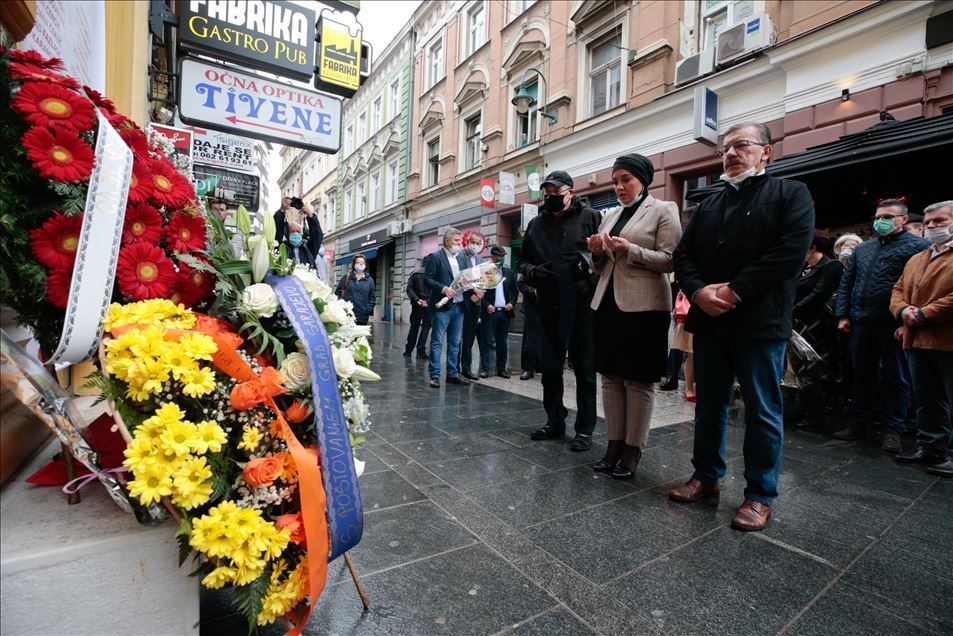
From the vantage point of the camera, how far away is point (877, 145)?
5.02 meters

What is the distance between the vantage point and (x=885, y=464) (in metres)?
3.35

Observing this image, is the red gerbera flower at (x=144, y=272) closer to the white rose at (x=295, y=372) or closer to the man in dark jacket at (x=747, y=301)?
the white rose at (x=295, y=372)

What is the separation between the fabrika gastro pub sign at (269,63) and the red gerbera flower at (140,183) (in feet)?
10.2

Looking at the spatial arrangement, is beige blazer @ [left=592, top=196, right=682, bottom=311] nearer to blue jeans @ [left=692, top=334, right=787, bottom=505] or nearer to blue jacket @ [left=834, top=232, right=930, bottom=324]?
blue jeans @ [left=692, top=334, right=787, bottom=505]

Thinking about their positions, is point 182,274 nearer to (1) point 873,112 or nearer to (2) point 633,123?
(1) point 873,112

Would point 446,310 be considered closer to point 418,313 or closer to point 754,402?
point 418,313

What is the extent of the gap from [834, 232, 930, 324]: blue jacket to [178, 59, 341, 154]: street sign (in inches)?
190

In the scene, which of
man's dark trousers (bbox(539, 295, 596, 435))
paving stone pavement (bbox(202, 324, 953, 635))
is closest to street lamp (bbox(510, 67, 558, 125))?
man's dark trousers (bbox(539, 295, 596, 435))

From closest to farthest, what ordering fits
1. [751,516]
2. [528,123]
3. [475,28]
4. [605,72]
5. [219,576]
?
1. [219,576]
2. [751,516]
3. [605,72]
4. [528,123]
5. [475,28]

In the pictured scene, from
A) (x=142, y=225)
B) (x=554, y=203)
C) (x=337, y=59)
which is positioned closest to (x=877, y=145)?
(x=554, y=203)

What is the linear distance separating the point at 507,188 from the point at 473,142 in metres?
4.01

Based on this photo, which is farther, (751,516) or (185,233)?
(751,516)

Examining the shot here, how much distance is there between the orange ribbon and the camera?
117 cm

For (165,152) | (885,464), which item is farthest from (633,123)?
(165,152)
